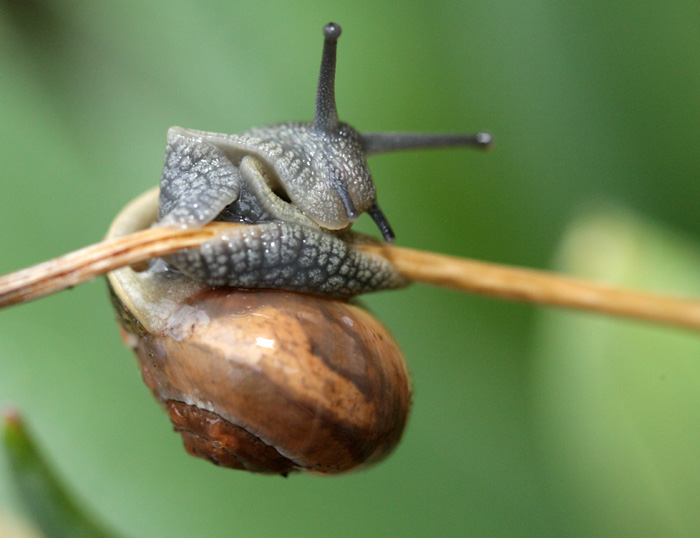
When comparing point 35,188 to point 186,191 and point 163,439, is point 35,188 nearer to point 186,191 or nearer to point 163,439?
point 163,439

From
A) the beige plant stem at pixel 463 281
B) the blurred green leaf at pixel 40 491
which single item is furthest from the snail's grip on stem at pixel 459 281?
the blurred green leaf at pixel 40 491

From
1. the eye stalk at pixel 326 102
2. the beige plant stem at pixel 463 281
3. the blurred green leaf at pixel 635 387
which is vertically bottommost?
the blurred green leaf at pixel 635 387

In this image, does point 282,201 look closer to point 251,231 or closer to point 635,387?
point 251,231

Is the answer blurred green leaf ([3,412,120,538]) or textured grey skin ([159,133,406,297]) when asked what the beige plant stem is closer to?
textured grey skin ([159,133,406,297])

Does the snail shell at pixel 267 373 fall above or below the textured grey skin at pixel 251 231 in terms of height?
below

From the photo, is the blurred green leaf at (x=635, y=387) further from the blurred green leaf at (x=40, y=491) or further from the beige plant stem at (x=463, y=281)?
the blurred green leaf at (x=40, y=491)

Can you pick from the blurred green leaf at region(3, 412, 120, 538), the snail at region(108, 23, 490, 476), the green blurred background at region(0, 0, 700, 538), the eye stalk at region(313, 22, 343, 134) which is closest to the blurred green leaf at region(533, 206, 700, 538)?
the green blurred background at region(0, 0, 700, 538)

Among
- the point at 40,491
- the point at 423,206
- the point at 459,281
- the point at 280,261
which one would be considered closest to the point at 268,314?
the point at 280,261
